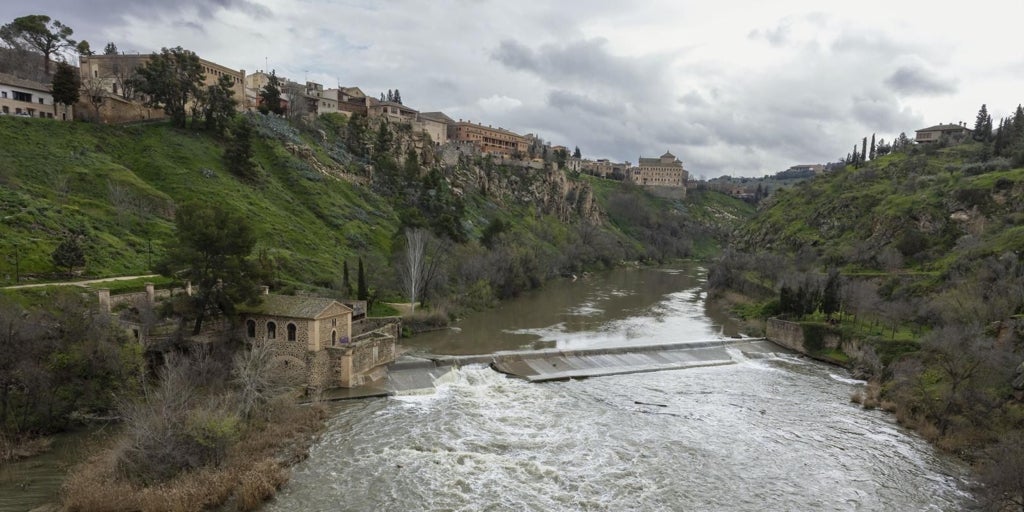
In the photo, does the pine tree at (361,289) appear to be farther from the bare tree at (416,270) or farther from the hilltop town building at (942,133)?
the hilltop town building at (942,133)

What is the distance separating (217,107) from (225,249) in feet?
165

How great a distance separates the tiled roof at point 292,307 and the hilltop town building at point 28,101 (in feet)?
154

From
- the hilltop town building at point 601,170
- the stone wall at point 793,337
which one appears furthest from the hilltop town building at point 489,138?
the stone wall at point 793,337

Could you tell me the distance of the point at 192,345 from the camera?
28719 millimetres

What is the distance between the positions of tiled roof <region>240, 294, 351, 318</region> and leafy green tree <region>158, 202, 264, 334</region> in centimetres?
90

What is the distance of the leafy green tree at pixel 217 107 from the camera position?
231 feet

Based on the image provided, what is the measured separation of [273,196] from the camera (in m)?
65.6

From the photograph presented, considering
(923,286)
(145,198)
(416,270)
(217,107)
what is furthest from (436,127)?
(923,286)

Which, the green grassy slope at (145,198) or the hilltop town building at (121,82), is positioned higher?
the hilltop town building at (121,82)

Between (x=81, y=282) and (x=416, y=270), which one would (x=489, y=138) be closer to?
(x=416, y=270)

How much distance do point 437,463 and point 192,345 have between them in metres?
15.2

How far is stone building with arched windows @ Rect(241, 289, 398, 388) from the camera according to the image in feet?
96.8

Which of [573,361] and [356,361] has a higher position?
[356,361]

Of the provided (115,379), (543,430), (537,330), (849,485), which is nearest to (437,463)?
(543,430)
